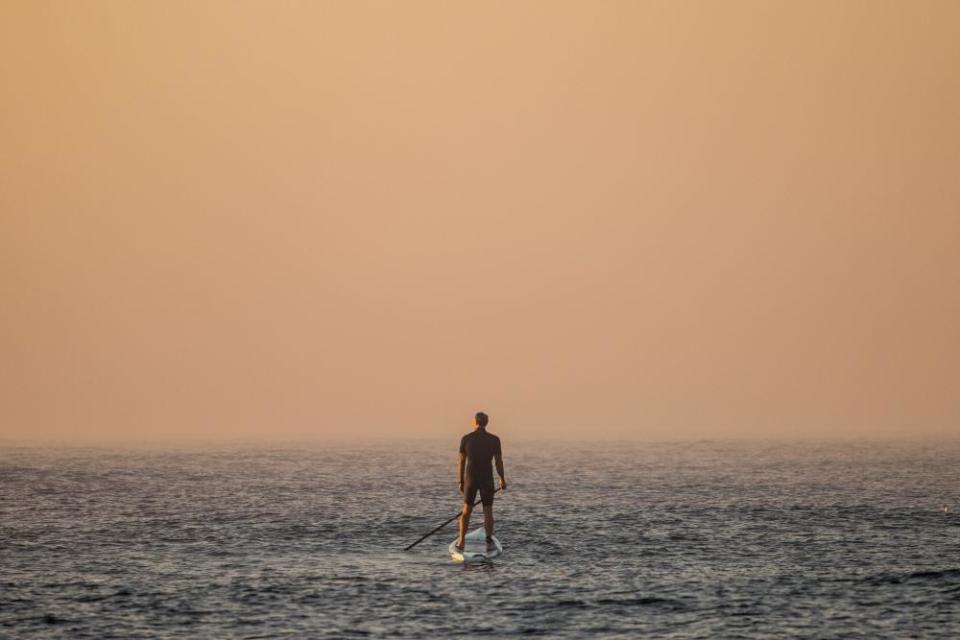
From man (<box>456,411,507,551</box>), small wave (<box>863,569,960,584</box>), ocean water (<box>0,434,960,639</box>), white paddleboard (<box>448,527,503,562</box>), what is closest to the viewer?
ocean water (<box>0,434,960,639</box>)

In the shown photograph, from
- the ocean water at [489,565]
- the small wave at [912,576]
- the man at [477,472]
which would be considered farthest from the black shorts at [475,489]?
the small wave at [912,576]

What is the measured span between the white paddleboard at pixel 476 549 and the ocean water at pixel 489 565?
0.32m

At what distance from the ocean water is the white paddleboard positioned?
32 centimetres

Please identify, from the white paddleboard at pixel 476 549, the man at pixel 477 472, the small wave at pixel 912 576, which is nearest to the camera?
the small wave at pixel 912 576

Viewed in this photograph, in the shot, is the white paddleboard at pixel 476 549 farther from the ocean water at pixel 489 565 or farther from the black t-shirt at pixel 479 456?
the black t-shirt at pixel 479 456

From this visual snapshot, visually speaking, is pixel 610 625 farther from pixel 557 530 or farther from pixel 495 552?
pixel 557 530

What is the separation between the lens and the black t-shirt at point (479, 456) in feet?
89.8

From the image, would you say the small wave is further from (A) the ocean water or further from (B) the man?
(B) the man

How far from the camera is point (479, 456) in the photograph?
2739 centimetres

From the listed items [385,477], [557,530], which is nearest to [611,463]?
[385,477]

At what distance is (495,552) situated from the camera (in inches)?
1078

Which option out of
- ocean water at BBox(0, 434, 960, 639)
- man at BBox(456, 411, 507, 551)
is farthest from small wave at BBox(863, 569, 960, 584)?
man at BBox(456, 411, 507, 551)

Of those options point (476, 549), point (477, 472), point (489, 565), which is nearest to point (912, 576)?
point (489, 565)

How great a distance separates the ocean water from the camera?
64.5ft
